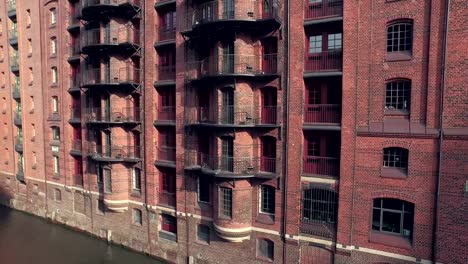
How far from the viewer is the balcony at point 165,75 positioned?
746 inches

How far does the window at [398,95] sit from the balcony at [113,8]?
52.0ft

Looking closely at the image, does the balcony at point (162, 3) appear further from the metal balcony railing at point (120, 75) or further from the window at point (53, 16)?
the window at point (53, 16)

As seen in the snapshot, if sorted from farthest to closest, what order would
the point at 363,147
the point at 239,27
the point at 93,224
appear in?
the point at 93,224 → the point at 239,27 → the point at 363,147

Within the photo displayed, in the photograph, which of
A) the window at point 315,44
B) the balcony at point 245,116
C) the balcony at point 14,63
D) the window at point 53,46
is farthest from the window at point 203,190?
the balcony at point 14,63

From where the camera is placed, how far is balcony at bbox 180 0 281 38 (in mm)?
14656

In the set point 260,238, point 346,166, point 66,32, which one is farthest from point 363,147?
point 66,32

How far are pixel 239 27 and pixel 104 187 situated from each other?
1472 cm

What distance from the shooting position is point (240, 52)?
15297 millimetres

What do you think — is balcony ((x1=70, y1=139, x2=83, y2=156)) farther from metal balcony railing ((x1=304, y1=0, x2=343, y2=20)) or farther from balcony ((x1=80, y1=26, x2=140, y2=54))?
metal balcony railing ((x1=304, y1=0, x2=343, y2=20))

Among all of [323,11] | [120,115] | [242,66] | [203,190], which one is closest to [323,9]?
[323,11]

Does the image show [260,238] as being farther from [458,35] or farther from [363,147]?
[458,35]

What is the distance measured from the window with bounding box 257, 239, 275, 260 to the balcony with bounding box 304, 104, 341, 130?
22.0ft

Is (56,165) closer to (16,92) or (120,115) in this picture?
(16,92)

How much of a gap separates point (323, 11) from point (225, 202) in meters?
10.9
